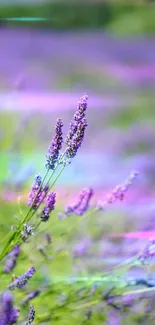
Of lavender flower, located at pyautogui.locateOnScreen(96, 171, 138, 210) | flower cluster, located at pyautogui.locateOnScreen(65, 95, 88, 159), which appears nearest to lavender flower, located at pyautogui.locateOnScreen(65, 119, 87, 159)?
flower cluster, located at pyautogui.locateOnScreen(65, 95, 88, 159)

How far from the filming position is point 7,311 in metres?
0.41

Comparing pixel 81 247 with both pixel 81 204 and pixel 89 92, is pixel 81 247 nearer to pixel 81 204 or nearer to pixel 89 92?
pixel 81 204

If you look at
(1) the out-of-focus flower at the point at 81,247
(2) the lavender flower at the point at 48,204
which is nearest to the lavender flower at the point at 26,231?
(2) the lavender flower at the point at 48,204

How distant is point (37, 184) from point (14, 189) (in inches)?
5.0

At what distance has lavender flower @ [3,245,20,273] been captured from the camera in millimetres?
492

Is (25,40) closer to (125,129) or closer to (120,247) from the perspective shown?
(125,129)

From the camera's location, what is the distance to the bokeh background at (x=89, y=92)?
0.55 metres

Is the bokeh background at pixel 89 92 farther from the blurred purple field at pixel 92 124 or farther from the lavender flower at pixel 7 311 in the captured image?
the lavender flower at pixel 7 311

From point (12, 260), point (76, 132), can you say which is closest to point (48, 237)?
point (12, 260)

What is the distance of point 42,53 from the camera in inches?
22.5

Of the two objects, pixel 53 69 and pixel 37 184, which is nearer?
pixel 37 184

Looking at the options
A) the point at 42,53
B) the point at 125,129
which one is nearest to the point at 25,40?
the point at 42,53

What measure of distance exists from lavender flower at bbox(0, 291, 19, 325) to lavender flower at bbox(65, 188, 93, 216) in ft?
0.43

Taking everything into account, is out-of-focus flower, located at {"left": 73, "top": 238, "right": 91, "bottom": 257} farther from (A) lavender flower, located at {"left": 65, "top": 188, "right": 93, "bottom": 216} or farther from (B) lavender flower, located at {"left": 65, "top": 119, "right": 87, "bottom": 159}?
(B) lavender flower, located at {"left": 65, "top": 119, "right": 87, "bottom": 159}
